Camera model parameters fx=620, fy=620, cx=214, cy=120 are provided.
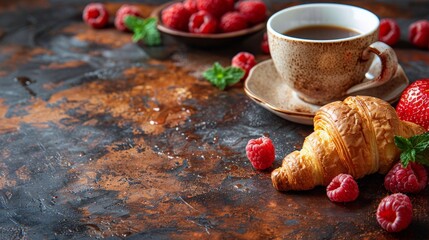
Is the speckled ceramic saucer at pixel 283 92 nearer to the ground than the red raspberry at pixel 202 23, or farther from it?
nearer to the ground

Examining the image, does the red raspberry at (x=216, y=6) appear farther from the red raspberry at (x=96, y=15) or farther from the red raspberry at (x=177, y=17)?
the red raspberry at (x=96, y=15)

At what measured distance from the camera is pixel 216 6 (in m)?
1.98

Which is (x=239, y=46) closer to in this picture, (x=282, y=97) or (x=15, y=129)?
(x=282, y=97)

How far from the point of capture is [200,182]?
135cm

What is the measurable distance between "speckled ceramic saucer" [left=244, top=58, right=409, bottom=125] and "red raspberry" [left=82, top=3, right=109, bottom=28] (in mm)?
735

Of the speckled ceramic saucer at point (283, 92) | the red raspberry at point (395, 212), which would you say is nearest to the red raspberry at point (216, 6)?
the speckled ceramic saucer at point (283, 92)

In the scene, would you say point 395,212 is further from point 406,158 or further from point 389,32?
point 389,32

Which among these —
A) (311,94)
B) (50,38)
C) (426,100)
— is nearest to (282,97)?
(311,94)

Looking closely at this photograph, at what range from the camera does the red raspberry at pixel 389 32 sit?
196cm

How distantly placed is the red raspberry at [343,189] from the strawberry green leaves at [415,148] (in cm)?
11

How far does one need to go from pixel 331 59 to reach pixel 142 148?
1.66 ft

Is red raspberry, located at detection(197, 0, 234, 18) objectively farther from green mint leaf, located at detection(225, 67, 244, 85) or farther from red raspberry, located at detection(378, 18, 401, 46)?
red raspberry, located at detection(378, 18, 401, 46)

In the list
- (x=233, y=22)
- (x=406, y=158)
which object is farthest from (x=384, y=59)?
(x=233, y=22)

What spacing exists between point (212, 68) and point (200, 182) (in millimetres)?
565
